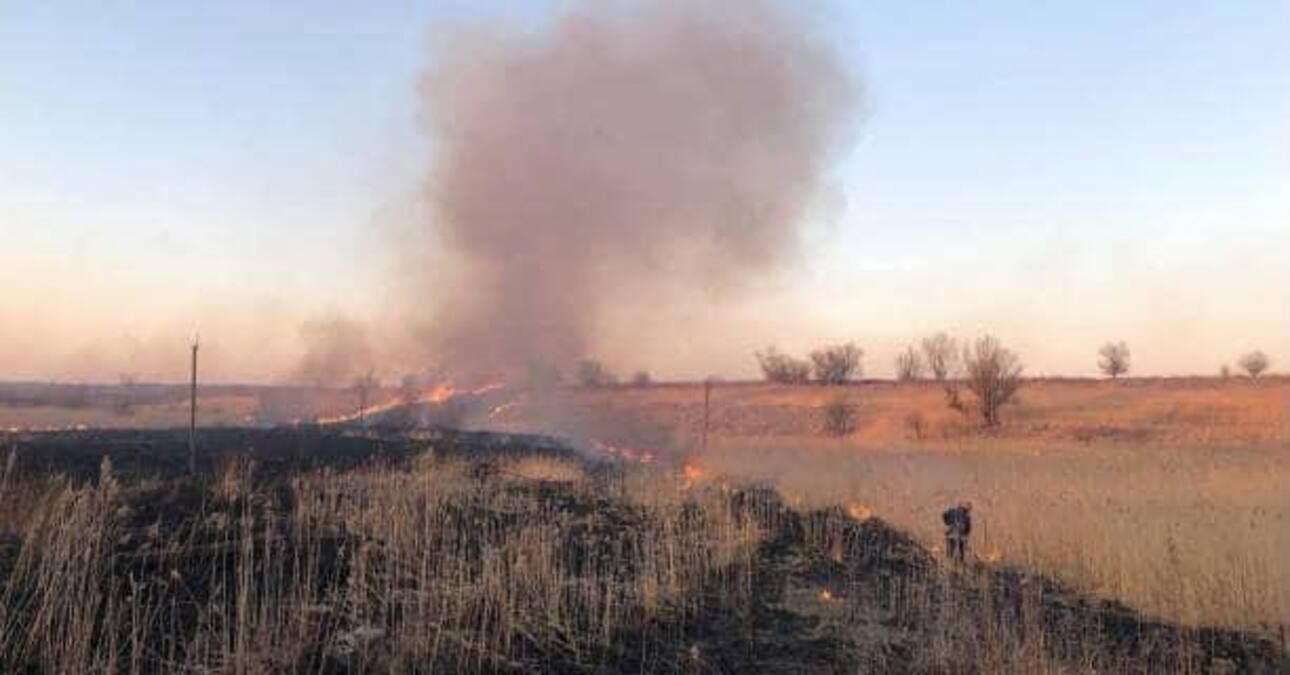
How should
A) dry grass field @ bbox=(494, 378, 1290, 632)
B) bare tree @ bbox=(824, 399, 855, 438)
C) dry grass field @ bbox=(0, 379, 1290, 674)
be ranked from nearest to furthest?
dry grass field @ bbox=(0, 379, 1290, 674), dry grass field @ bbox=(494, 378, 1290, 632), bare tree @ bbox=(824, 399, 855, 438)

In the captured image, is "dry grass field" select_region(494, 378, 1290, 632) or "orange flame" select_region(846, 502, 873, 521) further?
"orange flame" select_region(846, 502, 873, 521)

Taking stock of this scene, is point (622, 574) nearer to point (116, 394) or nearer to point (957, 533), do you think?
point (957, 533)

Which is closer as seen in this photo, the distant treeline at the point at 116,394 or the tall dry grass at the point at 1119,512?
the tall dry grass at the point at 1119,512

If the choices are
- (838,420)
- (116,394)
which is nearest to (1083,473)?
(838,420)

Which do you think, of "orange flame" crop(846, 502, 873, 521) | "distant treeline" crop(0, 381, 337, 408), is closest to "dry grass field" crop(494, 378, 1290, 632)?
"orange flame" crop(846, 502, 873, 521)

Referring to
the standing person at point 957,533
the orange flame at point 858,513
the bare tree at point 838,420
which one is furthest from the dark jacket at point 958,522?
the bare tree at point 838,420

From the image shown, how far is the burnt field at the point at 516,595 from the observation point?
732 centimetres

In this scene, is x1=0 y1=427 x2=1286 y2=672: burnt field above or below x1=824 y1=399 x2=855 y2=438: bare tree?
below

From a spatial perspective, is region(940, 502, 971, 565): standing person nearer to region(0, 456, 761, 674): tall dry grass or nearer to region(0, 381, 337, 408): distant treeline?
region(0, 456, 761, 674): tall dry grass

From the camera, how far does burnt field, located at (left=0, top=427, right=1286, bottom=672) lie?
Answer: 7316 millimetres

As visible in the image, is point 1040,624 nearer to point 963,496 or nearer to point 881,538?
point 881,538

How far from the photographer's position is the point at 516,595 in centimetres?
878

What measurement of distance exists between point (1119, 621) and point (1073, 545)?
10.1 feet

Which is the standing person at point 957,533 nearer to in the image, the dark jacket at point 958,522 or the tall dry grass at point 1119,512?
the dark jacket at point 958,522
